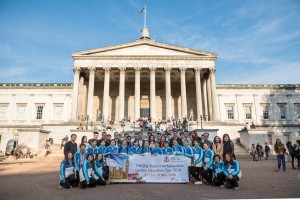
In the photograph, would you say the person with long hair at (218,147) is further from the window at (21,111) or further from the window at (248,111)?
the window at (21,111)

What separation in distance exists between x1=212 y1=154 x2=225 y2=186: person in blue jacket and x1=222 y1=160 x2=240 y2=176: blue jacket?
170 mm

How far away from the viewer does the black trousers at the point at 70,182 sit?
942cm

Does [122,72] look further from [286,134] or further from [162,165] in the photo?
[286,134]

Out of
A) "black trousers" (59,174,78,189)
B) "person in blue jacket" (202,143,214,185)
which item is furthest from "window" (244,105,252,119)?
"black trousers" (59,174,78,189)

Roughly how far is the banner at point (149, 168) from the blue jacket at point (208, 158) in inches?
33.2

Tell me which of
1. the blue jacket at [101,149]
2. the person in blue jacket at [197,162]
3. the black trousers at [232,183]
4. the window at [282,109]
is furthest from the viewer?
the window at [282,109]

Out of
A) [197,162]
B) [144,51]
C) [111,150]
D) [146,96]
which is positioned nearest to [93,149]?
[111,150]

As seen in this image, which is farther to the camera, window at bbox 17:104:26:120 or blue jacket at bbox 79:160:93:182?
window at bbox 17:104:26:120

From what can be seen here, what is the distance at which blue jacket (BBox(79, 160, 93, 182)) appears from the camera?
936 cm

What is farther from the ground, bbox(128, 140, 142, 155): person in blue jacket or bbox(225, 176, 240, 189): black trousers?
bbox(128, 140, 142, 155): person in blue jacket

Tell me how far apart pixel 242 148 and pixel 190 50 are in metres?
17.4

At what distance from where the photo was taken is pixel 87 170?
371 inches

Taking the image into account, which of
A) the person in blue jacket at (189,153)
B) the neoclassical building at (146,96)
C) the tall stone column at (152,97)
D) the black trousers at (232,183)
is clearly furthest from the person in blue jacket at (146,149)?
the tall stone column at (152,97)

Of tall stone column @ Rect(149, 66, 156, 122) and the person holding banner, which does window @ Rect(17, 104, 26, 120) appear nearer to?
tall stone column @ Rect(149, 66, 156, 122)
